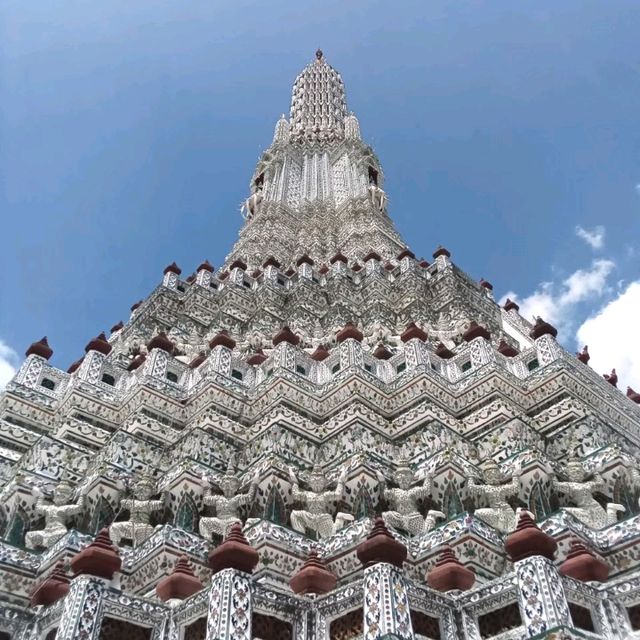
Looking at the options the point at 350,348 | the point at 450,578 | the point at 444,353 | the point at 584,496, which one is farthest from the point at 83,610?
the point at 444,353

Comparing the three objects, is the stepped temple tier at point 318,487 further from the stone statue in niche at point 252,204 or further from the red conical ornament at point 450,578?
the stone statue in niche at point 252,204

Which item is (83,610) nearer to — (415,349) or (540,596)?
(540,596)

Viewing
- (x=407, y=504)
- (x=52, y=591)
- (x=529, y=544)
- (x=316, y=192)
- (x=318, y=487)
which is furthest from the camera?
(x=316, y=192)

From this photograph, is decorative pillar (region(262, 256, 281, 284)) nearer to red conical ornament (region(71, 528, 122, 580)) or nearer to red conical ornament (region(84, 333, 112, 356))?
red conical ornament (region(84, 333, 112, 356))

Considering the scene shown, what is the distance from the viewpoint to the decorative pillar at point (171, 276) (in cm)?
1904

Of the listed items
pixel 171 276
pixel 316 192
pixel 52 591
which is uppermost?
pixel 316 192

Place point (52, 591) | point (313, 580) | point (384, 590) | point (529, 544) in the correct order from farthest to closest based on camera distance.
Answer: point (313, 580), point (52, 591), point (529, 544), point (384, 590)

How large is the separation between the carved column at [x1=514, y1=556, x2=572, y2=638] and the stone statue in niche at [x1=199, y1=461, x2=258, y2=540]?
14.0 feet

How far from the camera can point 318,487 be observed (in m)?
10.4

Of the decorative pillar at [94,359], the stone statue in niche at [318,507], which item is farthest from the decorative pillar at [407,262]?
the stone statue in niche at [318,507]

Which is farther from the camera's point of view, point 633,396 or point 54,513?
point 633,396

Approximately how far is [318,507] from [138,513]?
241 cm

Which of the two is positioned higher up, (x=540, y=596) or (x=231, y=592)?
(x=231, y=592)

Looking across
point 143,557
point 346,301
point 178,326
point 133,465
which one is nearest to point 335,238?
point 346,301
